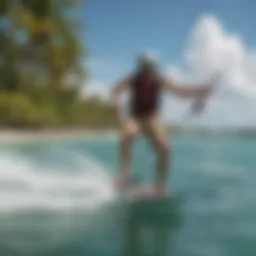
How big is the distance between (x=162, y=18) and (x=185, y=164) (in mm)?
408

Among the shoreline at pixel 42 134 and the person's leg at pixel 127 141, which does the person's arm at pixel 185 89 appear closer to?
the person's leg at pixel 127 141

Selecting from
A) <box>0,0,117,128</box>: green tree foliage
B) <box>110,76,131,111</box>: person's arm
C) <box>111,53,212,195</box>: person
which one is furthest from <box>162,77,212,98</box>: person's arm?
<box>0,0,117,128</box>: green tree foliage

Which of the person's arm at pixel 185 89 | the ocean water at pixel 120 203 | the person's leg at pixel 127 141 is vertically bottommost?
the ocean water at pixel 120 203

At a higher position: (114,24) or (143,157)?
(114,24)

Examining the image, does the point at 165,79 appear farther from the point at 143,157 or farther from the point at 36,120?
the point at 36,120

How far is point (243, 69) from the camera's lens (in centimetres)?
168

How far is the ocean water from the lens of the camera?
1.67 metres

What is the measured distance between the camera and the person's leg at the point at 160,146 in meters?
1.68

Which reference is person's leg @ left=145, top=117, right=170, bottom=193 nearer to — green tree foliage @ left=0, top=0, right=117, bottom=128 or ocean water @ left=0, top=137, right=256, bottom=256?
ocean water @ left=0, top=137, right=256, bottom=256

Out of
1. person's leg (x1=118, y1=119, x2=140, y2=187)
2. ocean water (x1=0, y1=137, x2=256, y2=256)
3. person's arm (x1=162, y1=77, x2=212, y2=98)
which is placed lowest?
ocean water (x1=0, y1=137, x2=256, y2=256)

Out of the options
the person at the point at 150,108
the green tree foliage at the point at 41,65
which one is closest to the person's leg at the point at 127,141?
the person at the point at 150,108

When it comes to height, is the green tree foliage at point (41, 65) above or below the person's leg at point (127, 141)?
above

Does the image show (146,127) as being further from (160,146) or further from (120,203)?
(120,203)

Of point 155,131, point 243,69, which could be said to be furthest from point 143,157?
point 243,69
